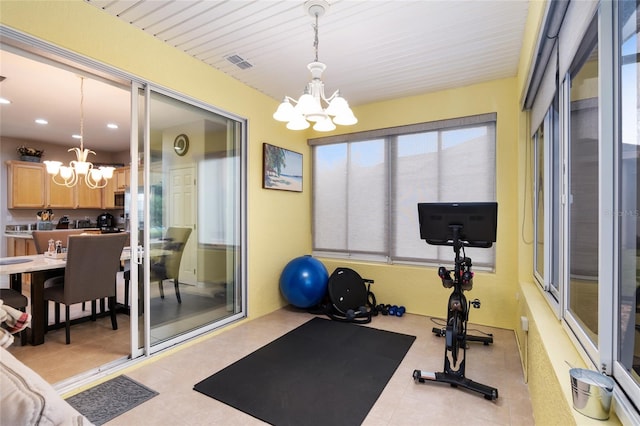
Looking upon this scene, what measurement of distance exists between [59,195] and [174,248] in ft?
16.7

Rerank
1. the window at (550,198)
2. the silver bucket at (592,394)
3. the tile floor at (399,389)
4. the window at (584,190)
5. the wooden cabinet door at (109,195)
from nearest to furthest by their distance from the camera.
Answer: the silver bucket at (592,394)
the window at (584,190)
the tile floor at (399,389)
the window at (550,198)
the wooden cabinet door at (109,195)

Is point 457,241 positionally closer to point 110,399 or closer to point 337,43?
point 337,43

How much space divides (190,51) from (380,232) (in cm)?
318

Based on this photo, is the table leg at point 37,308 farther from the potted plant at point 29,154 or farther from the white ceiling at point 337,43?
the potted plant at point 29,154

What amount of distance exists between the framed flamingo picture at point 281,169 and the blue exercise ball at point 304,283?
43.7 inches

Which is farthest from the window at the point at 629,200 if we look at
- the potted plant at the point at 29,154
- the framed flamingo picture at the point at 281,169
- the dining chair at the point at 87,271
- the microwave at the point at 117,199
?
the potted plant at the point at 29,154

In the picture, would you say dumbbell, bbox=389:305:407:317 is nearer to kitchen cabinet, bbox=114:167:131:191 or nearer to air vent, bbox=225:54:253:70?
air vent, bbox=225:54:253:70

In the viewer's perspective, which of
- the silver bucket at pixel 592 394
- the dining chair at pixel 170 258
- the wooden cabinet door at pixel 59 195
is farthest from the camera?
the wooden cabinet door at pixel 59 195

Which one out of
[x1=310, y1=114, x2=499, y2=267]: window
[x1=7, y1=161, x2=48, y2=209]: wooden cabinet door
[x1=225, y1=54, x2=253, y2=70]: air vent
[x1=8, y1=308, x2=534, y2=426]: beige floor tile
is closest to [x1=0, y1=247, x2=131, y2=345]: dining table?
[x1=8, y1=308, x2=534, y2=426]: beige floor tile

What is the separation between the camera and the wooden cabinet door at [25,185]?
560 cm

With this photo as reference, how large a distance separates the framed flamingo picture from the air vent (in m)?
1.00

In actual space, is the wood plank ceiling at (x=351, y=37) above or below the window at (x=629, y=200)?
above

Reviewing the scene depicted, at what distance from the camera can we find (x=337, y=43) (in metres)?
2.82

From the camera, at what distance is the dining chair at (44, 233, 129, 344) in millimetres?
3014
